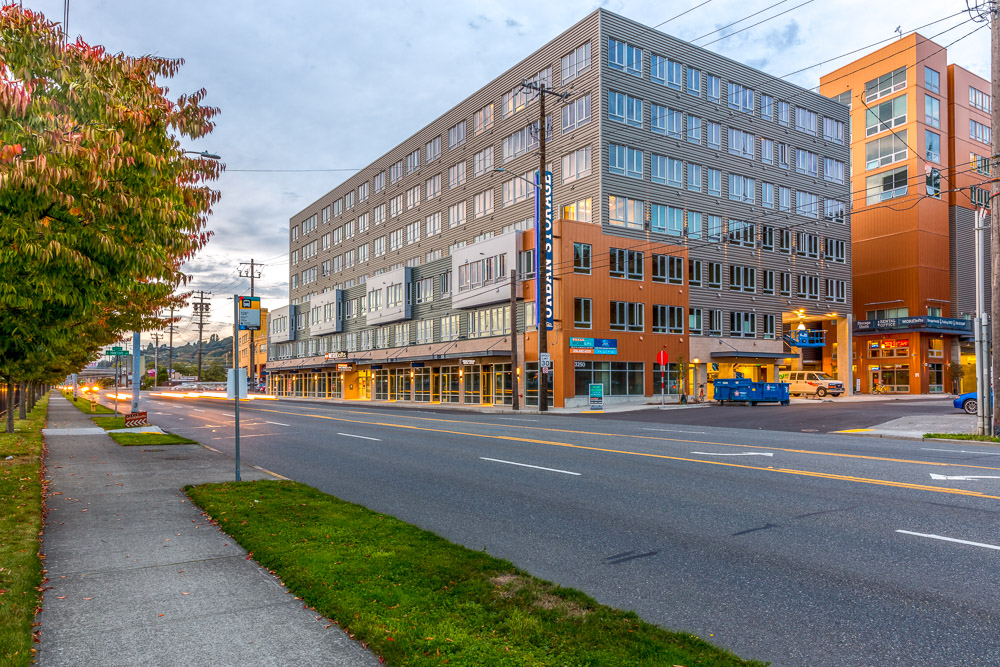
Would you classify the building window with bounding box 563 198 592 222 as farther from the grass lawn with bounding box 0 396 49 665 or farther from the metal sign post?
the grass lawn with bounding box 0 396 49 665

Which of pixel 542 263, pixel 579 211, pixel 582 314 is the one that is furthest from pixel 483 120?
pixel 582 314

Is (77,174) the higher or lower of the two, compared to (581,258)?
lower

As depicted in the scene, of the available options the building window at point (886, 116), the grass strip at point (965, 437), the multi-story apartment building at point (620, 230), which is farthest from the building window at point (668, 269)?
the building window at point (886, 116)

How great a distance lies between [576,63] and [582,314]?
654 inches

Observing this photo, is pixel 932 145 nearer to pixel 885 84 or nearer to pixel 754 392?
pixel 885 84

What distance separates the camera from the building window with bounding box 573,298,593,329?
137ft

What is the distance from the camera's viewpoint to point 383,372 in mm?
63031

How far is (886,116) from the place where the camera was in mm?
64062

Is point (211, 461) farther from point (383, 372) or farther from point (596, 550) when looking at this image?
point (383, 372)

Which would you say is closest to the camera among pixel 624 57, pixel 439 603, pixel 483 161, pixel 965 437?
pixel 439 603

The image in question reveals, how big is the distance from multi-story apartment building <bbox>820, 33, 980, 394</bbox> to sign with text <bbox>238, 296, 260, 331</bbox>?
6209 cm

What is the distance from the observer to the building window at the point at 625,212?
143ft

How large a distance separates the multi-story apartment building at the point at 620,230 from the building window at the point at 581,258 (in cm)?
16

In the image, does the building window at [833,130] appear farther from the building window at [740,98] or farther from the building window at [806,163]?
the building window at [740,98]
